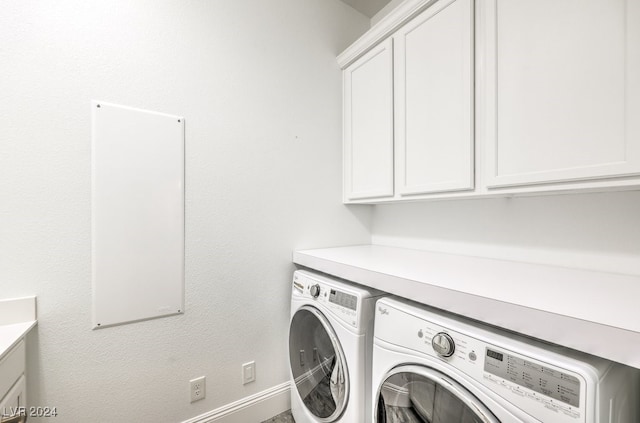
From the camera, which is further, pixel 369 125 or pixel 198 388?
pixel 369 125

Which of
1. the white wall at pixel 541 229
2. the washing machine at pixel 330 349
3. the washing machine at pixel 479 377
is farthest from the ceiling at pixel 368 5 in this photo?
the washing machine at pixel 479 377

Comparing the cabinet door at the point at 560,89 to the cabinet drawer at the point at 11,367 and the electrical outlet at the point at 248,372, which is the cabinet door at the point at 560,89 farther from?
the cabinet drawer at the point at 11,367

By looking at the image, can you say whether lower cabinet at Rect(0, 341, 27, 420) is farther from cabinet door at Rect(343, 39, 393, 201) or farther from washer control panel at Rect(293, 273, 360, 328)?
cabinet door at Rect(343, 39, 393, 201)

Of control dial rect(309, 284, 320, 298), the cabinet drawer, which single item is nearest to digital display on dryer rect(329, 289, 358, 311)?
control dial rect(309, 284, 320, 298)

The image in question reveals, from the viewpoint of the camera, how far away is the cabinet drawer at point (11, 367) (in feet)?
2.87

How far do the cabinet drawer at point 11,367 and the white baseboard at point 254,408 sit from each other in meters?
0.77

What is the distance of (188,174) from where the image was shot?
4.68 ft

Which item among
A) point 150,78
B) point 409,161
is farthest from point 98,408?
point 409,161

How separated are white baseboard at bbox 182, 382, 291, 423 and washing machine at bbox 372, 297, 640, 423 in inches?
33.8

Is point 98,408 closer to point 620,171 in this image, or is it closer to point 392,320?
point 392,320

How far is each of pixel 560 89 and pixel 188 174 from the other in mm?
1617

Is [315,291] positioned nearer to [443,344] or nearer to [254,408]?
[443,344]

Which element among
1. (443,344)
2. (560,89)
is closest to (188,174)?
(443,344)

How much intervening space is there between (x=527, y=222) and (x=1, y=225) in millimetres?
Result: 2257
